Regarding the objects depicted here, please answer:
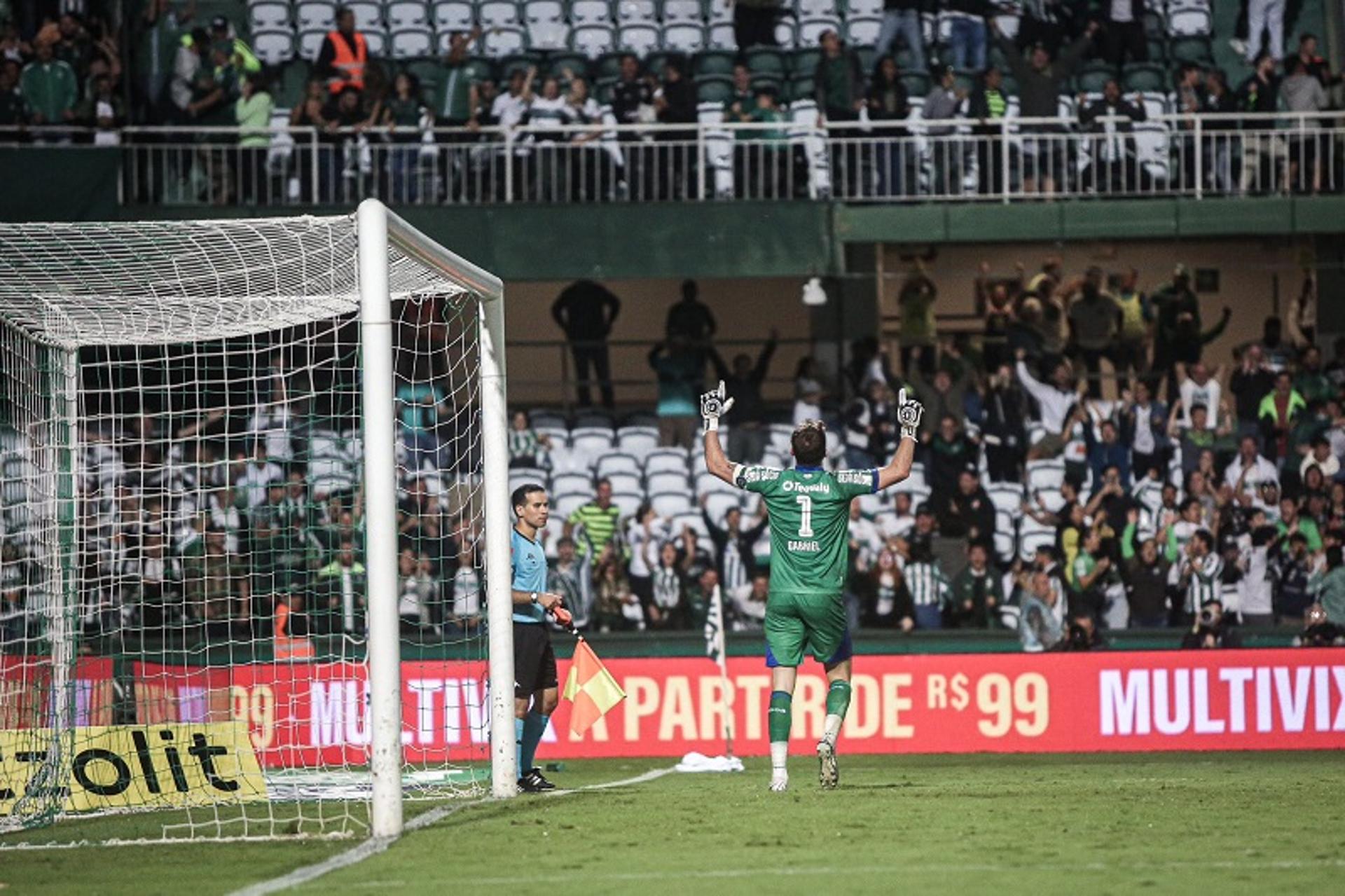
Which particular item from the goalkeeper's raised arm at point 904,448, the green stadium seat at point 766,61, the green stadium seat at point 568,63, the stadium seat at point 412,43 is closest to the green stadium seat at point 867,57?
the green stadium seat at point 766,61

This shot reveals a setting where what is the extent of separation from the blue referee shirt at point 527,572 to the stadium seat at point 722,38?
14379mm

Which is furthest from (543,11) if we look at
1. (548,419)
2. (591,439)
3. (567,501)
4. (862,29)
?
(567,501)

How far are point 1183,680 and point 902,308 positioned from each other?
268 inches

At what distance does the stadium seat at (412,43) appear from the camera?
26.0 metres

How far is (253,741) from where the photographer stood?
18812 millimetres

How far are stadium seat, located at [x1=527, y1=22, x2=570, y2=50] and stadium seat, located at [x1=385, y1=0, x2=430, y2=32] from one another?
131 cm

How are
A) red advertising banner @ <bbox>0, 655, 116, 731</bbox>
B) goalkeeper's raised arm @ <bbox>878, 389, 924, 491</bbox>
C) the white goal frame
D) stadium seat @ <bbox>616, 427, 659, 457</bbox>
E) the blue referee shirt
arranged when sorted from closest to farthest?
the white goal frame
goalkeeper's raised arm @ <bbox>878, 389, 924, 491</bbox>
the blue referee shirt
red advertising banner @ <bbox>0, 655, 116, 731</bbox>
stadium seat @ <bbox>616, 427, 659, 457</bbox>

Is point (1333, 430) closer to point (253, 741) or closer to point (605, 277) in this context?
point (605, 277)

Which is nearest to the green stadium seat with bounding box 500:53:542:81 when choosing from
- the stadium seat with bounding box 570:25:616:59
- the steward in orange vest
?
the stadium seat with bounding box 570:25:616:59

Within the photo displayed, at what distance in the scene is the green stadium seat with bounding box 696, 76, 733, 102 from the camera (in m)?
25.4

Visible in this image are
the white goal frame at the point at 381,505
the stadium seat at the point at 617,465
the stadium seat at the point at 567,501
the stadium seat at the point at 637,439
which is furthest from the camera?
the stadium seat at the point at 637,439

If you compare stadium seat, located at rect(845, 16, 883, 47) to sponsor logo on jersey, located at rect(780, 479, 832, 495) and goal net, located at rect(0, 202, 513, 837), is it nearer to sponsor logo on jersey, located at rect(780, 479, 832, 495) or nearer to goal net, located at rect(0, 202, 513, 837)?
goal net, located at rect(0, 202, 513, 837)

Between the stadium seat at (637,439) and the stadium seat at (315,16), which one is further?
the stadium seat at (315,16)

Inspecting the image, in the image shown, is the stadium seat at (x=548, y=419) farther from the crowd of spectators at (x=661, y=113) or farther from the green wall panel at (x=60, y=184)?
the green wall panel at (x=60, y=184)
